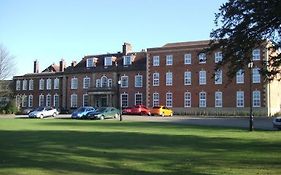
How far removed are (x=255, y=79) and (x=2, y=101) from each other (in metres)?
45.3

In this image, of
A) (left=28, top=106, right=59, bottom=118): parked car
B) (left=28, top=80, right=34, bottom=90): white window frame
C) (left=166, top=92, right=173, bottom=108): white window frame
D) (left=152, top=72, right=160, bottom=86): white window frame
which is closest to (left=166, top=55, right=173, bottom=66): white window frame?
(left=152, top=72, right=160, bottom=86): white window frame

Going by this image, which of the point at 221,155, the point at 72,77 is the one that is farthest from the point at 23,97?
the point at 221,155

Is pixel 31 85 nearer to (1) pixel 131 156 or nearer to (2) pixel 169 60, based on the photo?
(2) pixel 169 60

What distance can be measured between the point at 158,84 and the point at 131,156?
5396 cm

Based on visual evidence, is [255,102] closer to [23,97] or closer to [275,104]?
[275,104]

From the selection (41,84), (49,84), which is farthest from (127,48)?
(41,84)

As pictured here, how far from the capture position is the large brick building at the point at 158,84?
62.4 m

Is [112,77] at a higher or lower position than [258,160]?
higher

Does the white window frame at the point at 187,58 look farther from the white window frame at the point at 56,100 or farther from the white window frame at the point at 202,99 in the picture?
the white window frame at the point at 56,100

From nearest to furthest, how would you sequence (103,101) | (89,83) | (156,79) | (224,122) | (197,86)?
(224,122) → (197,86) → (156,79) → (103,101) → (89,83)

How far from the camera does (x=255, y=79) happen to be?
61656mm

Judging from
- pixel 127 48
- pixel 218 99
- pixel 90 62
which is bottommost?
pixel 218 99

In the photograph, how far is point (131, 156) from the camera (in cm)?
1539

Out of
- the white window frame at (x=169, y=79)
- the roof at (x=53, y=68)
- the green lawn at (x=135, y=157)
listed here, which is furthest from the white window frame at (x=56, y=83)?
the green lawn at (x=135, y=157)
